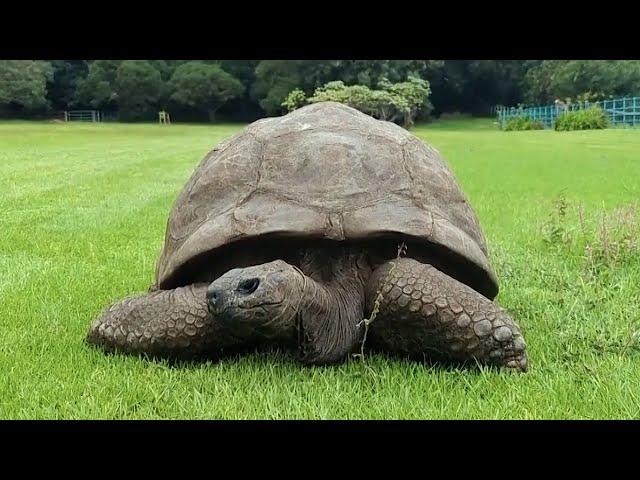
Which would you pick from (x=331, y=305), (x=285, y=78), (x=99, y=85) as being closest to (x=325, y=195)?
(x=331, y=305)

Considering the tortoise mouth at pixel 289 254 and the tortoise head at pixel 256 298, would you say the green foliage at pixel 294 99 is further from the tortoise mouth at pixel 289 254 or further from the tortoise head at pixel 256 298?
the tortoise head at pixel 256 298

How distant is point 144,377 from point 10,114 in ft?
171

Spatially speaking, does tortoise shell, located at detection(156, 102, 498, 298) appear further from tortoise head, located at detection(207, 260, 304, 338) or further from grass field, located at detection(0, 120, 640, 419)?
grass field, located at detection(0, 120, 640, 419)

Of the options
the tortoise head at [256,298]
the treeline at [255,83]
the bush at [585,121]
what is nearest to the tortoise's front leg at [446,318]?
the tortoise head at [256,298]

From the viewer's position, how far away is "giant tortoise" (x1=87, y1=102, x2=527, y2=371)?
113 inches

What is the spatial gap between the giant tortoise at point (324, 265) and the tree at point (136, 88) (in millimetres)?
50708

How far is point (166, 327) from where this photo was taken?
118 inches

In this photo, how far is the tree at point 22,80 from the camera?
4609cm

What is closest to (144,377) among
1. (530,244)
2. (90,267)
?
(90,267)

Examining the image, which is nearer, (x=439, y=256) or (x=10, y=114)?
(x=439, y=256)

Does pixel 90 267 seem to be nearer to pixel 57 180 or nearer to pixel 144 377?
pixel 144 377
